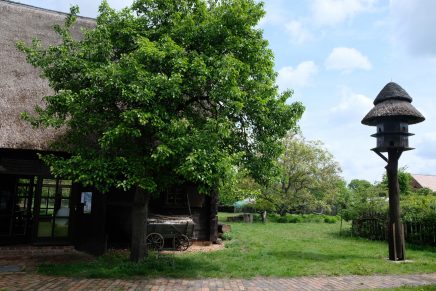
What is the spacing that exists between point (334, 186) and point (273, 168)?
25.2m

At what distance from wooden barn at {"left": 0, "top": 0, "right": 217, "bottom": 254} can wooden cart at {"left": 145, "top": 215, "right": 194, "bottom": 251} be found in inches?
41.2

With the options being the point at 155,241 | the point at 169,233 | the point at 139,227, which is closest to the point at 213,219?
the point at 169,233

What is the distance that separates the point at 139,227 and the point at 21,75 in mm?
7283

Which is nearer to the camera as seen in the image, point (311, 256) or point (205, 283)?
point (205, 283)

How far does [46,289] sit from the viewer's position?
726 cm

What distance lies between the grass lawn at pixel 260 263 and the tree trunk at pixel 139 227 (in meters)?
0.28

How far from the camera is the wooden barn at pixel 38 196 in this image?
11.6 meters

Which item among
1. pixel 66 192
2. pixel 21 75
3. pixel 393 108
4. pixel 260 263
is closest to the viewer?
pixel 260 263

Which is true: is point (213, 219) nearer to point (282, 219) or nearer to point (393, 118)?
point (393, 118)

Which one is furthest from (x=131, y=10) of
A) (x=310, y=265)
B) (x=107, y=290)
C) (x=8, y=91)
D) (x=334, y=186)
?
(x=334, y=186)

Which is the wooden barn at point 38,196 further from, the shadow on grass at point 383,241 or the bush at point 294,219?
the bush at point 294,219

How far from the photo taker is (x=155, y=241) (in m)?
12.6

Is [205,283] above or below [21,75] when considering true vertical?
below

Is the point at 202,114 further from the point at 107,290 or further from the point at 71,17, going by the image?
the point at 107,290
